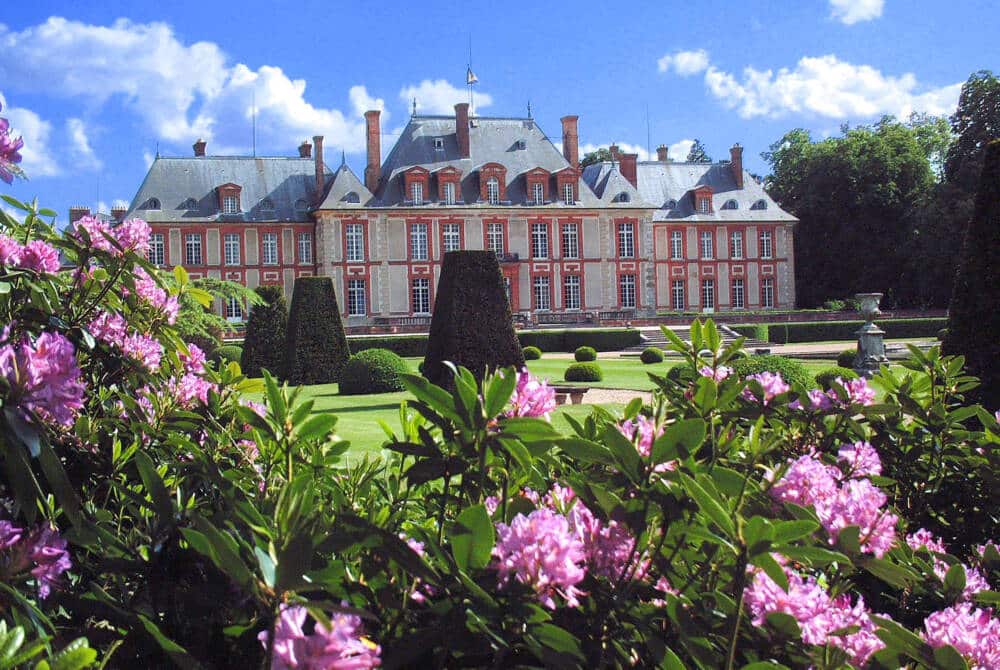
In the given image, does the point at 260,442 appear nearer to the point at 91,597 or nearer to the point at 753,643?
the point at 91,597

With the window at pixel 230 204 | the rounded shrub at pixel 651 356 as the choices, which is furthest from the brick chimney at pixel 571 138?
the rounded shrub at pixel 651 356

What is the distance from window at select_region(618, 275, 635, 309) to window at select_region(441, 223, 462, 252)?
6193 mm

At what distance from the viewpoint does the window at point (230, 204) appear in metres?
30.2

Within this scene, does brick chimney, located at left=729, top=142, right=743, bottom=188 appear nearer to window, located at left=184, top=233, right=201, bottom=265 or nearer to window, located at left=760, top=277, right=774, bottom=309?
window, located at left=760, top=277, right=774, bottom=309

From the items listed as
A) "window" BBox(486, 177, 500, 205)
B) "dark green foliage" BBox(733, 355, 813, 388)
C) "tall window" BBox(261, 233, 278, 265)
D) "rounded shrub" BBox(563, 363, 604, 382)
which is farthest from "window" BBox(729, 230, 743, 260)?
"dark green foliage" BBox(733, 355, 813, 388)

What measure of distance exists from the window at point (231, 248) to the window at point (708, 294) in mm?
17100

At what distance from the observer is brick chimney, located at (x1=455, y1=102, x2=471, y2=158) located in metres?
30.6

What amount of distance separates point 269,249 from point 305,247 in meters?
1.22

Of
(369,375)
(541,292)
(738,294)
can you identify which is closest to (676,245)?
(738,294)

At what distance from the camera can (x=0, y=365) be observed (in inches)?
34.8

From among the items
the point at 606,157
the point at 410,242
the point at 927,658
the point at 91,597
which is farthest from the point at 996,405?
the point at 606,157

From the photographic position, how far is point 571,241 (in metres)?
31.4

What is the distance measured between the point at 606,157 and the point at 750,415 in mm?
39749

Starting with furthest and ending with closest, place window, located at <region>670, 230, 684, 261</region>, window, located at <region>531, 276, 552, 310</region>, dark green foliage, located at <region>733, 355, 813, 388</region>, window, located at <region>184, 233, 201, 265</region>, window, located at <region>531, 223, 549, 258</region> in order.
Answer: window, located at <region>670, 230, 684, 261</region> < window, located at <region>531, 276, 552, 310</region> < window, located at <region>531, 223, 549, 258</region> < window, located at <region>184, 233, 201, 265</region> < dark green foliage, located at <region>733, 355, 813, 388</region>
